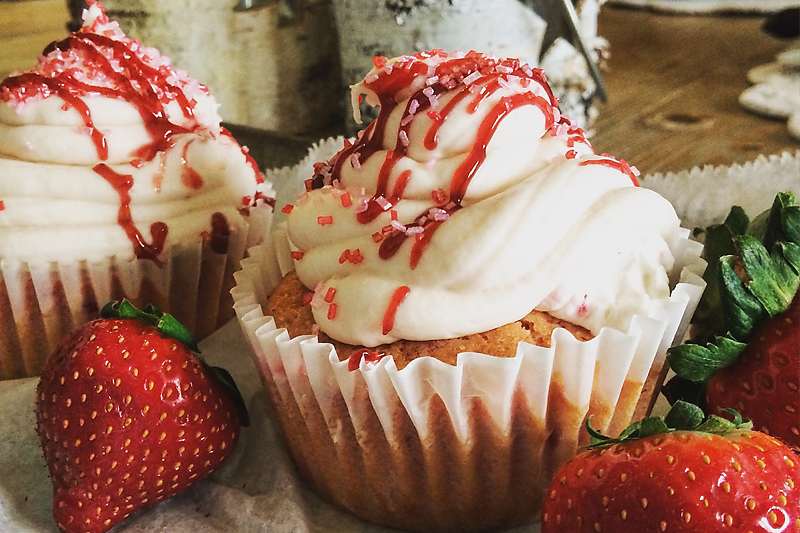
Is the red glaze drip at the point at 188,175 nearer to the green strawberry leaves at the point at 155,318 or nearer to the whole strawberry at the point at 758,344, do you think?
the green strawberry leaves at the point at 155,318

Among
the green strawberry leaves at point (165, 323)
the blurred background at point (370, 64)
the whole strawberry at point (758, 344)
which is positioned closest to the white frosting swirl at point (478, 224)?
the whole strawberry at point (758, 344)

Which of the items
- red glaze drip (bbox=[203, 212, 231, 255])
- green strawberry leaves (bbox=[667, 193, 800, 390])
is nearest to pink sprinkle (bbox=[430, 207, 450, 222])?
green strawberry leaves (bbox=[667, 193, 800, 390])

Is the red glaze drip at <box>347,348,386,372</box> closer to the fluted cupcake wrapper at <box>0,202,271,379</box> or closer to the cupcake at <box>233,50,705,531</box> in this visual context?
the cupcake at <box>233,50,705,531</box>

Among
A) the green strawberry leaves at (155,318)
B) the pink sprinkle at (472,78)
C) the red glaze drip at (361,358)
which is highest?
the pink sprinkle at (472,78)

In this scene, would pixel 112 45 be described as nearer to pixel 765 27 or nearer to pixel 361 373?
pixel 361 373

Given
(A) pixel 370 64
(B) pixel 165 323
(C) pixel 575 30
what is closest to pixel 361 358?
(B) pixel 165 323

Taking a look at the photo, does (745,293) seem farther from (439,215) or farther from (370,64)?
(370,64)

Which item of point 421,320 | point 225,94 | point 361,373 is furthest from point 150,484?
point 225,94
